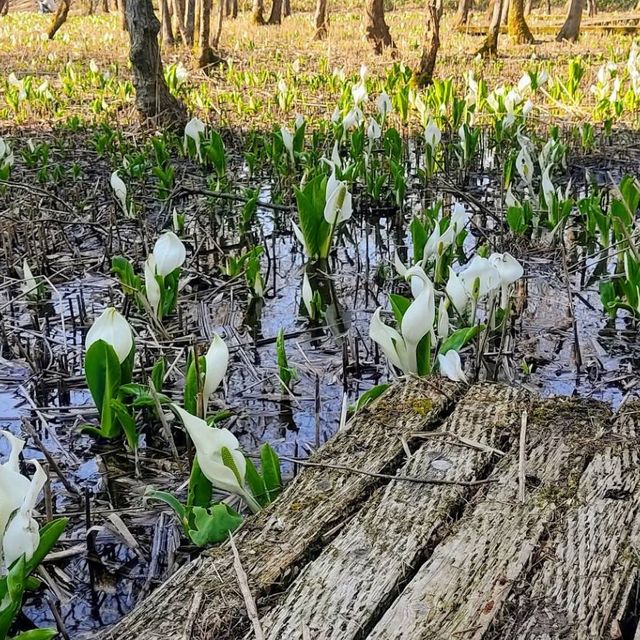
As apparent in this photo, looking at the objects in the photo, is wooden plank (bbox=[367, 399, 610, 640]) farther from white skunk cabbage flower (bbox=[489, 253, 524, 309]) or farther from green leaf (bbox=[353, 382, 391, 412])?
white skunk cabbage flower (bbox=[489, 253, 524, 309])

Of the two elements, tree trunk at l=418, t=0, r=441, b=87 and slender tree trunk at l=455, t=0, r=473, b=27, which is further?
slender tree trunk at l=455, t=0, r=473, b=27

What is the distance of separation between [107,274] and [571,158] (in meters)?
3.47

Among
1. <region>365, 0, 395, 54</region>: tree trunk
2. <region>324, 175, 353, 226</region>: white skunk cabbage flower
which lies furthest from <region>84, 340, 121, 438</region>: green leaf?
<region>365, 0, 395, 54</region>: tree trunk

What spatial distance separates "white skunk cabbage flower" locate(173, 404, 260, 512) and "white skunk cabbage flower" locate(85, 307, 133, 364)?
1.91 feet

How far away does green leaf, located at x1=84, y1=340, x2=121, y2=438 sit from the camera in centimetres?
207

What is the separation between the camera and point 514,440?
1.65 metres

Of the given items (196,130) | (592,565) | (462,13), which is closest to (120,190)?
(196,130)

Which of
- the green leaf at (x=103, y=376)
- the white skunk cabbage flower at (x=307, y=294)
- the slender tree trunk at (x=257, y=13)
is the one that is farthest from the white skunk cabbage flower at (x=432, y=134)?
the slender tree trunk at (x=257, y=13)

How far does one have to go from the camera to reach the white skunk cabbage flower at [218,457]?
1.58 metres

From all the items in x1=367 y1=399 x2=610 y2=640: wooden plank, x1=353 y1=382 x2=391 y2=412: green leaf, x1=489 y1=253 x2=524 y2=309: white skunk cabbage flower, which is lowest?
x1=353 y1=382 x2=391 y2=412: green leaf

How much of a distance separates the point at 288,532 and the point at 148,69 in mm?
5969

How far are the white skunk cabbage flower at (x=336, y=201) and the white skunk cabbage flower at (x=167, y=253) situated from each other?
2.50ft

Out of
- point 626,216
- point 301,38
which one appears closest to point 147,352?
point 626,216

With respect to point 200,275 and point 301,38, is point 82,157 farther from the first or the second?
point 301,38
